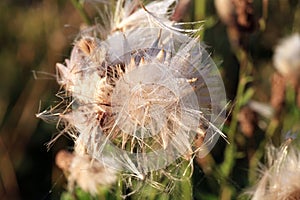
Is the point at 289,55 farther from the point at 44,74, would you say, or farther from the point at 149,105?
the point at 44,74

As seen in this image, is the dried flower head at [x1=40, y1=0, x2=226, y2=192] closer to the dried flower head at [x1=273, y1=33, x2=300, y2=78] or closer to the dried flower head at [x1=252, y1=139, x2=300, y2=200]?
the dried flower head at [x1=252, y1=139, x2=300, y2=200]

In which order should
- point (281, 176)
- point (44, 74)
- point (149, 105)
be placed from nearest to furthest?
1. point (149, 105)
2. point (281, 176)
3. point (44, 74)

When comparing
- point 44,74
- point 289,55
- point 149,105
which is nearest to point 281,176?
point 149,105

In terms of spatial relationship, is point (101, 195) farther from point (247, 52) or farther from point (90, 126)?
point (247, 52)

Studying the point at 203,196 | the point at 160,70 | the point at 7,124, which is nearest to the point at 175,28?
the point at 160,70

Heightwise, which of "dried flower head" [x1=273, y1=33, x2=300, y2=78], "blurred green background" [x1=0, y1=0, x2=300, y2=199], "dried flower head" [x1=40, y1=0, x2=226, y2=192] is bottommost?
"blurred green background" [x1=0, y1=0, x2=300, y2=199]

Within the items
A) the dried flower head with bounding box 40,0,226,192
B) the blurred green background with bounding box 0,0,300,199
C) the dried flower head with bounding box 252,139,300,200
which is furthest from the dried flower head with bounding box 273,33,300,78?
the dried flower head with bounding box 40,0,226,192
